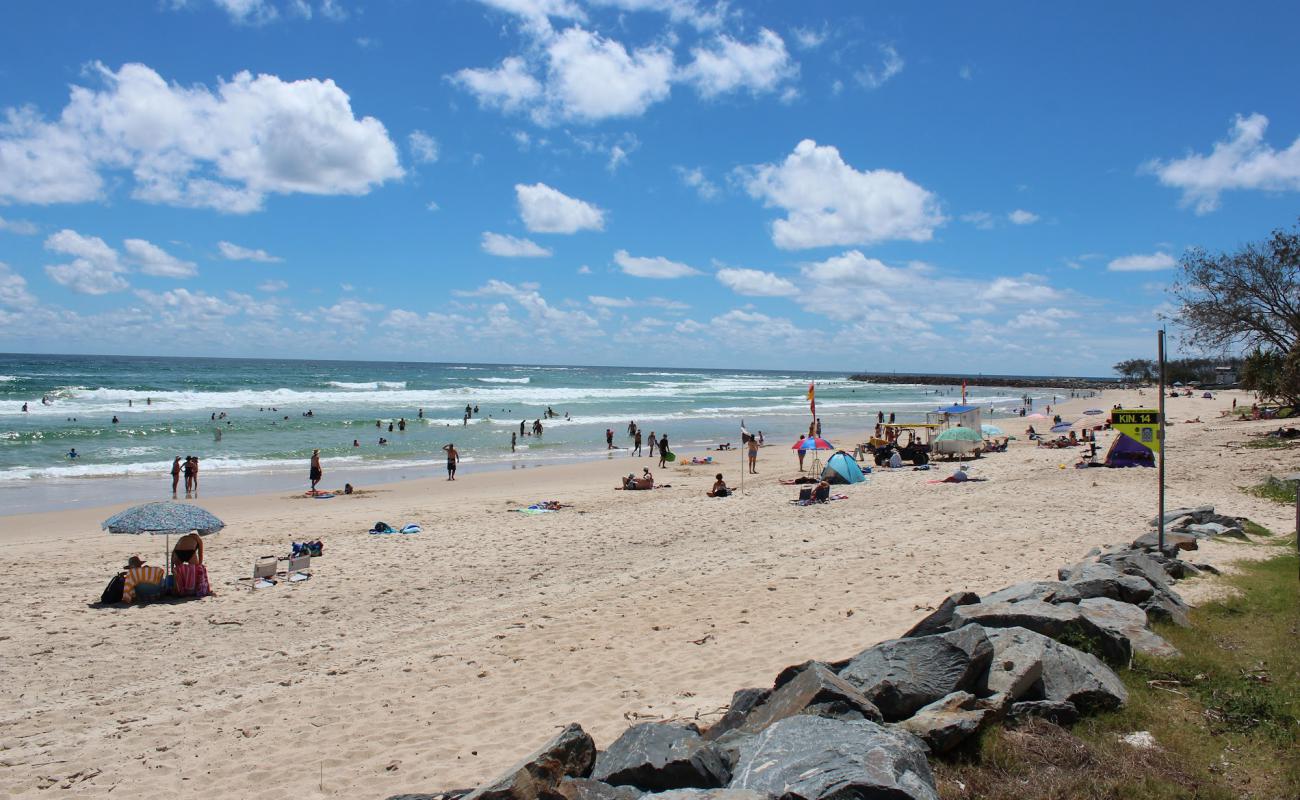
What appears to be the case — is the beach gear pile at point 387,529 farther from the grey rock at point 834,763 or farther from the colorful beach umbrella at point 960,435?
the colorful beach umbrella at point 960,435

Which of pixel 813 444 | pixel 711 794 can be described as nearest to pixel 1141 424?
pixel 711 794

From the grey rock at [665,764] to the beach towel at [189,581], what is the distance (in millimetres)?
8652

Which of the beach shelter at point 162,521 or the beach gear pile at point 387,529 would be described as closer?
the beach shelter at point 162,521

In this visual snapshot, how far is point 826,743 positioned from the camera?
12.9ft

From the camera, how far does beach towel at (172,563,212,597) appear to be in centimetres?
1064

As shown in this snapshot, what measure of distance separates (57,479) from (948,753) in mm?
27941

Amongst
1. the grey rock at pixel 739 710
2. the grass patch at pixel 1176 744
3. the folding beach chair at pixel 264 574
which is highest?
the grass patch at pixel 1176 744

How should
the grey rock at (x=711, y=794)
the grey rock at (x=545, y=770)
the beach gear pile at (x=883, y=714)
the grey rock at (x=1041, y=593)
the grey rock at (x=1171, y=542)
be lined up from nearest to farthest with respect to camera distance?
the grey rock at (x=711, y=794) → the beach gear pile at (x=883, y=714) → the grey rock at (x=545, y=770) → the grey rock at (x=1041, y=593) → the grey rock at (x=1171, y=542)

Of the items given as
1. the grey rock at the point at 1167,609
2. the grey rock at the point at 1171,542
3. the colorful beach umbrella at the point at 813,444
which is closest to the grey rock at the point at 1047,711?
the grey rock at the point at 1167,609

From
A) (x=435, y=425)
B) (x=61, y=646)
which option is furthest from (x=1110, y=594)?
(x=435, y=425)

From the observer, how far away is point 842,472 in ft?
68.1

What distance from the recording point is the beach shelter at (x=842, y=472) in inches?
815

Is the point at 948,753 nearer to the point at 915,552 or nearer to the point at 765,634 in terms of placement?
the point at 765,634

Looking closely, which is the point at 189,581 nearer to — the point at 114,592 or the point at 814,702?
the point at 114,592
